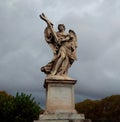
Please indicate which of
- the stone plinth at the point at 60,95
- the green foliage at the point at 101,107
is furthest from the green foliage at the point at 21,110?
the green foliage at the point at 101,107

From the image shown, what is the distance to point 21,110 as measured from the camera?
33906 mm

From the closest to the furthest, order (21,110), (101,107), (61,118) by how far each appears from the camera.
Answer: (61,118), (21,110), (101,107)

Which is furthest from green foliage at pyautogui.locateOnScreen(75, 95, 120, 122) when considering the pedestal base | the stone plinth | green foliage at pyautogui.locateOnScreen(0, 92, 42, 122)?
the pedestal base

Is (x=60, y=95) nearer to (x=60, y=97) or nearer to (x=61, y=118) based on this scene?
(x=60, y=97)

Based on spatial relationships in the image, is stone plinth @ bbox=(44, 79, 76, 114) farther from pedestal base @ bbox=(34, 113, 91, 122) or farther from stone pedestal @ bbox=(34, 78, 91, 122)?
pedestal base @ bbox=(34, 113, 91, 122)

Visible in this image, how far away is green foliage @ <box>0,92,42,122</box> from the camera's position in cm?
3353

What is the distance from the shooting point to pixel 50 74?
16.1 meters

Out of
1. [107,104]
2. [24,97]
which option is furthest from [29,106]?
[107,104]

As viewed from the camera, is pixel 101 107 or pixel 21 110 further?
pixel 101 107

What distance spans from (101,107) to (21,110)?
34.2 meters

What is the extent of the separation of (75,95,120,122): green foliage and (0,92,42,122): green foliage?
97.4ft

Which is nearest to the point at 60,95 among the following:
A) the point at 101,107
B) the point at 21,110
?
the point at 21,110

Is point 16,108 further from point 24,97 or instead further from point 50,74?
point 50,74

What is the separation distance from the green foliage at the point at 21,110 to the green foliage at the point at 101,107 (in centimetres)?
2969
